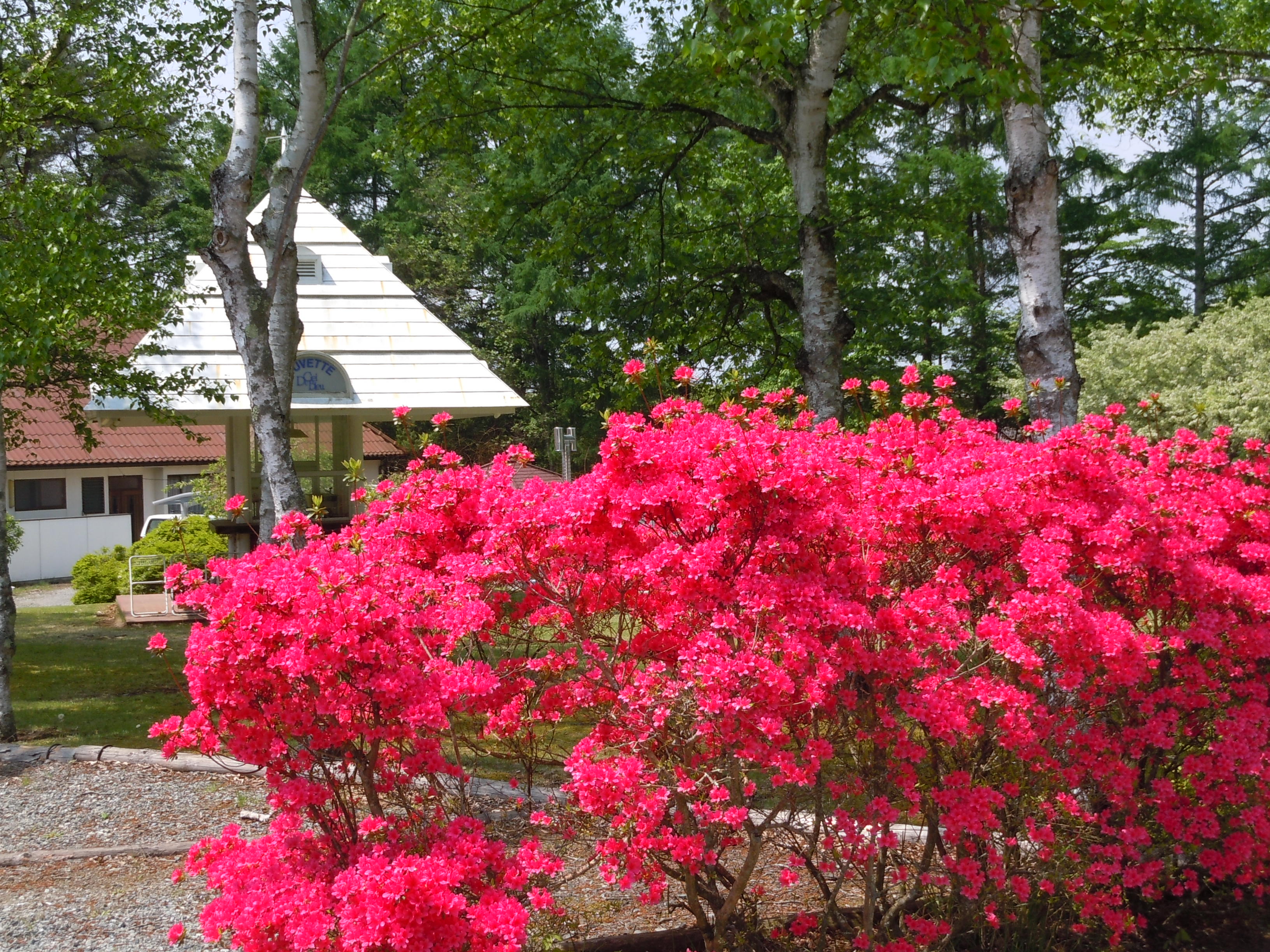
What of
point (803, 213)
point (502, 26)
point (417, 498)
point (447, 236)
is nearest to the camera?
point (417, 498)

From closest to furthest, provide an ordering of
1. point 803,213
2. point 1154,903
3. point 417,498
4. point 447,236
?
1. point 417,498
2. point 1154,903
3. point 803,213
4. point 447,236

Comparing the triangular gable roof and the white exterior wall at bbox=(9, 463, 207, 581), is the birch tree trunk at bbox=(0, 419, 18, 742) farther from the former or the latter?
the white exterior wall at bbox=(9, 463, 207, 581)

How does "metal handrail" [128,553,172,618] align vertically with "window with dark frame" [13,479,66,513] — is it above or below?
below

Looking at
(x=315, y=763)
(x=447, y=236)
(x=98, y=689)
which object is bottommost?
(x=98, y=689)

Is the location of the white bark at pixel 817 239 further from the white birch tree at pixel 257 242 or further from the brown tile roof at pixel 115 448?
the brown tile roof at pixel 115 448

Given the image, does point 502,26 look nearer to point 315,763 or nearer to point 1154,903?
point 315,763

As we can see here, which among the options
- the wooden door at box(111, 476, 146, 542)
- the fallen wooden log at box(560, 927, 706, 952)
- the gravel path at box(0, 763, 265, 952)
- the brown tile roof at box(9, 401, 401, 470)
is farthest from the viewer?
the wooden door at box(111, 476, 146, 542)

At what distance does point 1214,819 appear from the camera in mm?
3998

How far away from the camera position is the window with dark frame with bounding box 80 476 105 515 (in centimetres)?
2761

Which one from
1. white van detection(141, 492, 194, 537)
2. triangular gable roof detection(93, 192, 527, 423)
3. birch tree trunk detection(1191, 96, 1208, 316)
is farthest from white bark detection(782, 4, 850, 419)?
birch tree trunk detection(1191, 96, 1208, 316)

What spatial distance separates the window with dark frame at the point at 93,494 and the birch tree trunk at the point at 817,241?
24.7m

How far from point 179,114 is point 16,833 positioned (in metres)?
8.40

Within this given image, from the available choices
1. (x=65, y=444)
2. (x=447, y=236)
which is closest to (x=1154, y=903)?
(x=65, y=444)

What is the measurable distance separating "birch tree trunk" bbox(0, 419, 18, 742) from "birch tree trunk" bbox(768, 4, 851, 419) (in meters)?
6.41
